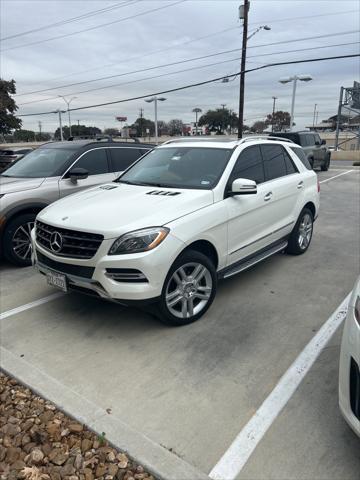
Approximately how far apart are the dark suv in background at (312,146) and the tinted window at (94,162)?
10.7 meters

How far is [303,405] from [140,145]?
5.66 meters

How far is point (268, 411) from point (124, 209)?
2.11m

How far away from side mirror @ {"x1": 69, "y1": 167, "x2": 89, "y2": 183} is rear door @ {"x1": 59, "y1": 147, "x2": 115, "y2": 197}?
8 centimetres

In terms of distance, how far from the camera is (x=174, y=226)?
3.35 m

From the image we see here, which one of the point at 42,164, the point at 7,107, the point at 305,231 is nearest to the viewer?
the point at 305,231

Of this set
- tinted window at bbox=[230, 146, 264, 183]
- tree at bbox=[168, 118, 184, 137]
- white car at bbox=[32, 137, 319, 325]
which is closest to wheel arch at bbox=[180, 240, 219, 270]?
white car at bbox=[32, 137, 319, 325]

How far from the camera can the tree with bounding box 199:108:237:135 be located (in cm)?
7292

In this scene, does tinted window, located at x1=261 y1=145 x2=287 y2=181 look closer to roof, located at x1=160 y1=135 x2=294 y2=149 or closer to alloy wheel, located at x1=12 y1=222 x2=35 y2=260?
roof, located at x1=160 y1=135 x2=294 y2=149

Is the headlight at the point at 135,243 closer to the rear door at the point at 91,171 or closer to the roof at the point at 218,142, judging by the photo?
the roof at the point at 218,142

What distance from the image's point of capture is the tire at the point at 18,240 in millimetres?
5230

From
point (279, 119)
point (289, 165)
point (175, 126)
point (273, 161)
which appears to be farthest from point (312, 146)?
point (279, 119)

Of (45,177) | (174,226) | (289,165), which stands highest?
(289,165)

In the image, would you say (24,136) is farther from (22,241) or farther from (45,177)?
(22,241)

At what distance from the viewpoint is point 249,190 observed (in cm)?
391
